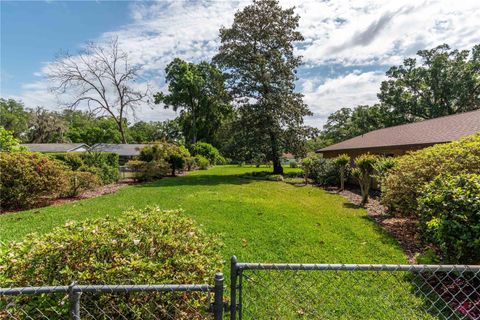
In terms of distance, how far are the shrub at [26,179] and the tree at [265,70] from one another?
14.0 meters

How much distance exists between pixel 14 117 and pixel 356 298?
6120cm

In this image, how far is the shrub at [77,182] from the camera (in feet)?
37.2

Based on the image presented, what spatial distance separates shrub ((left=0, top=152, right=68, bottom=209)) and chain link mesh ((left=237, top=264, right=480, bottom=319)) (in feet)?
29.8

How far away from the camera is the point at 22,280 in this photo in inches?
89.7

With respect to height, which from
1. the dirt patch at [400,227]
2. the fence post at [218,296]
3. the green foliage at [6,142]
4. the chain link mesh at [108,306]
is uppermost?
the green foliage at [6,142]

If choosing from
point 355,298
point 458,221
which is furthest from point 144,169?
point 458,221

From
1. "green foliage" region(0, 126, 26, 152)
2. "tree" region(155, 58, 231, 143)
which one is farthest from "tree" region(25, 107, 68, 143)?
"green foliage" region(0, 126, 26, 152)

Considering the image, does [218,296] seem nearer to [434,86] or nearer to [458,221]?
[458,221]

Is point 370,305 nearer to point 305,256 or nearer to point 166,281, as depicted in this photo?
point 305,256

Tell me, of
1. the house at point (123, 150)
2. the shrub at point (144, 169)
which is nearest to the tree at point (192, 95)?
the house at point (123, 150)

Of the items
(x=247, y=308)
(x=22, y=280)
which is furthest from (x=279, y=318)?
(x=22, y=280)

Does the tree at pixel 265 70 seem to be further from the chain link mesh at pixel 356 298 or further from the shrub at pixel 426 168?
the chain link mesh at pixel 356 298

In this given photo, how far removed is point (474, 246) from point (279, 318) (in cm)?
277

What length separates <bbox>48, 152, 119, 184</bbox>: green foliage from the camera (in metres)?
13.3
